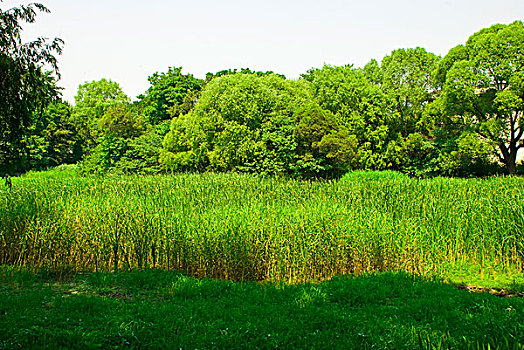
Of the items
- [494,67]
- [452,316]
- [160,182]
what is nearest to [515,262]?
[452,316]

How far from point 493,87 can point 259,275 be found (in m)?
15.4

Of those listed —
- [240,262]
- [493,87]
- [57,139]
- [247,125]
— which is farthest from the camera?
[57,139]

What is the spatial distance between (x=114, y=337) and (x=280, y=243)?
305cm

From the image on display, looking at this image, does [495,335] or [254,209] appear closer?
[495,335]

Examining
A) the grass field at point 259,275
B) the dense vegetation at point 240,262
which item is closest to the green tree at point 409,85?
the dense vegetation at point 240,262

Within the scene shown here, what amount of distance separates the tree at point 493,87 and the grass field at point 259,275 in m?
8.89

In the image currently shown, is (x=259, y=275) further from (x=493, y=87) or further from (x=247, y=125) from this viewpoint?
(x=493, y=87)

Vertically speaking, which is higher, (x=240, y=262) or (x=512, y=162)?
(x=512, y=162)

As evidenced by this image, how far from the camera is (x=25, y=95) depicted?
3.75 m

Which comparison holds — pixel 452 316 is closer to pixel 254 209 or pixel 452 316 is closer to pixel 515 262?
pixel 515 262

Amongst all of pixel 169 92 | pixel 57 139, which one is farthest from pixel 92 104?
pixel 169 92

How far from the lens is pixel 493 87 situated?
16.7m

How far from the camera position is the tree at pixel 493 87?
622 inches

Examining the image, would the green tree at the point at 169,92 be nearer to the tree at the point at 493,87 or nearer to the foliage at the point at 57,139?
the foliage at the point at 57,139
